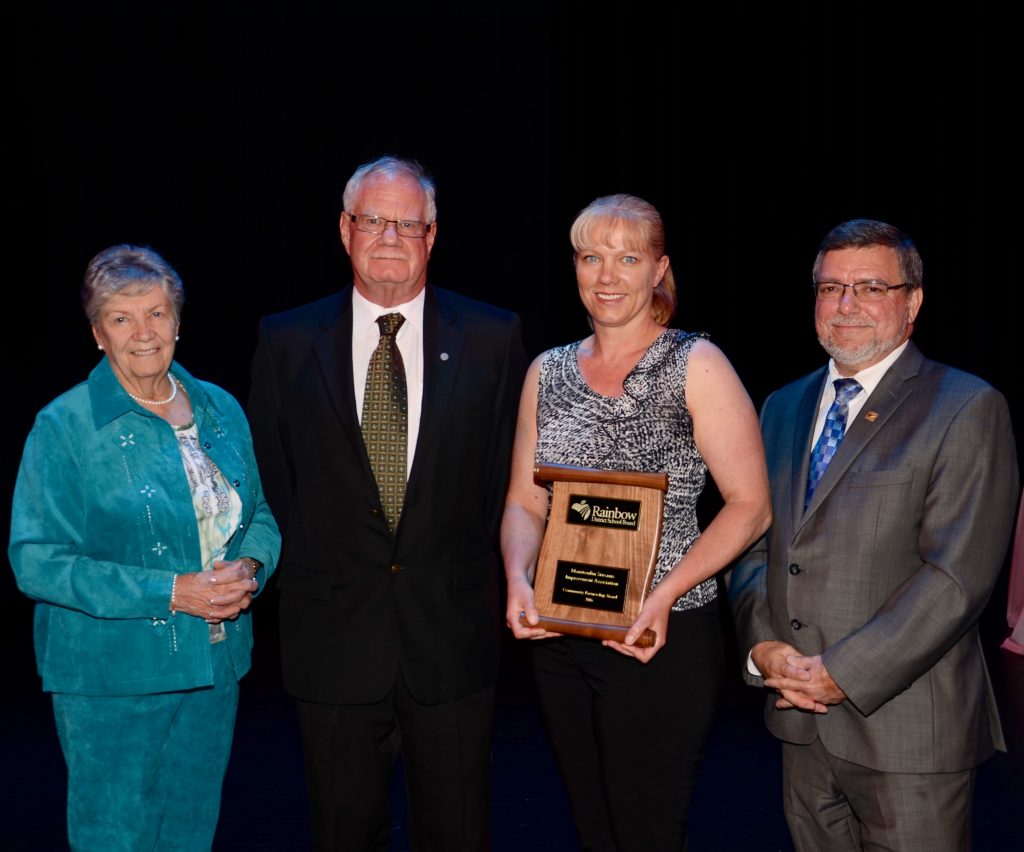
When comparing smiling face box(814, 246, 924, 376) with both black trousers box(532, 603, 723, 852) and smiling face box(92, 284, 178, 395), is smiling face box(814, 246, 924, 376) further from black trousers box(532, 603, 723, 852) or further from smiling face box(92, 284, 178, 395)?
smiling face box(92, 284, 178, 395)

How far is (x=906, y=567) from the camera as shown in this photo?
2322 mm

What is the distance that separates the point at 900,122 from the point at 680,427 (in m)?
5.77

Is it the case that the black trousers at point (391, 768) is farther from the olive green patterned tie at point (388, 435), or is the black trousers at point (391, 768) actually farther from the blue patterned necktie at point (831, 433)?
the blue patterned necktie at point (831, 433)

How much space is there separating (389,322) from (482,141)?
4.89 m

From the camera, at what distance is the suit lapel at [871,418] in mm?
2354

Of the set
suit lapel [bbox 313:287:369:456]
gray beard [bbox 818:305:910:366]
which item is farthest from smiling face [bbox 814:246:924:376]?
suit lapel [bbox 313:287:369:456]

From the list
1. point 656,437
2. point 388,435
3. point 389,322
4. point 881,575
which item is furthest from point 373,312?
point 881,575

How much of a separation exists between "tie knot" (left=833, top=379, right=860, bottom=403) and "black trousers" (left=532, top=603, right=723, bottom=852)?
1.78ft

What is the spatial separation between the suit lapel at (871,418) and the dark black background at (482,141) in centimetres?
500

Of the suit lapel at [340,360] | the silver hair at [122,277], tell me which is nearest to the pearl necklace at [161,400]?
the silver hair at [122,277]

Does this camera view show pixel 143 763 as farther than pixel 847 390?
Yes

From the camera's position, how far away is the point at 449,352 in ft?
8.77

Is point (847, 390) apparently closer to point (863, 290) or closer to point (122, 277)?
point (863, 290)

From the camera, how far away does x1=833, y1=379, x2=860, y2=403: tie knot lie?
2.45m
